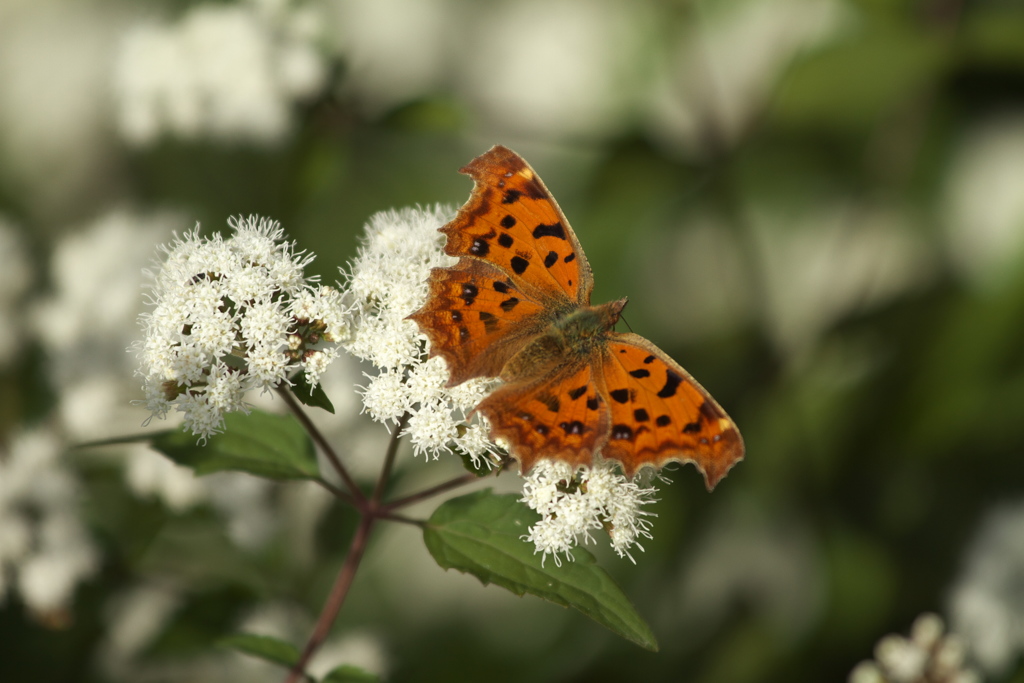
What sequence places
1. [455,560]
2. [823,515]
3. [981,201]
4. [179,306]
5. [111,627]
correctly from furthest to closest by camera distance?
1. [981,201]
2. [823,515]
3. [111,627]
4. [179,306]
5. [455,560]

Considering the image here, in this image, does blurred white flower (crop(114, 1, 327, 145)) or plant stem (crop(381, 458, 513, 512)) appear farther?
blurred white flower (crop(114, 1, 327, 145))

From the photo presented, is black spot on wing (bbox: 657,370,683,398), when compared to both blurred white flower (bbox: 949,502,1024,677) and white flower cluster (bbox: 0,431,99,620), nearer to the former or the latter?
blurred white flower (bbox: 949,502,1024,677)

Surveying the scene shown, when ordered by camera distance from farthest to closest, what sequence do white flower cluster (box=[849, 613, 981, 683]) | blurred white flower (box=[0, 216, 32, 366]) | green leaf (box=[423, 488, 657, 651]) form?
blurred white flower (box=[0, 216, 32, 366])
white flower cluster (box=[849, 613, 981, 683])
green leaf (box=[423, 488, 657, 651])

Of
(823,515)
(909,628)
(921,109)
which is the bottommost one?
(909,628)

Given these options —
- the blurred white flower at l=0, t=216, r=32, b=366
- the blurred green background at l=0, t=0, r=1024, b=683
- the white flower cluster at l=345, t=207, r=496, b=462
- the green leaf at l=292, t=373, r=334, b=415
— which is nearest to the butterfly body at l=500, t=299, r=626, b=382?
the white flower cluster at l=345, t=207, r=496, b=462

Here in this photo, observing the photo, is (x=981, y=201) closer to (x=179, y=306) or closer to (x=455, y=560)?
(x=455, y=560)

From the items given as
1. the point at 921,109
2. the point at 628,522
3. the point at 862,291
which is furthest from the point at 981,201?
the point at 628,522

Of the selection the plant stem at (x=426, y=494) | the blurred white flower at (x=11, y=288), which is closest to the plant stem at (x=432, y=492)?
the plant stem at (x=426, y=494)
